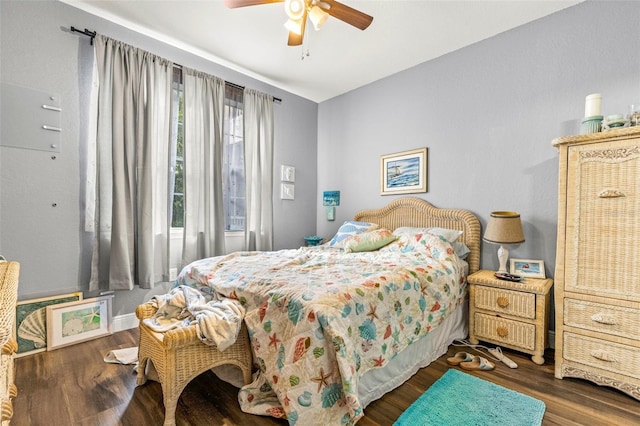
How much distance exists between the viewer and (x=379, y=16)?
254cm

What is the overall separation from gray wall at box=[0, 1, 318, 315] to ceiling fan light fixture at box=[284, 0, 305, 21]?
1.81 m

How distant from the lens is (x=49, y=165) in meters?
2.38

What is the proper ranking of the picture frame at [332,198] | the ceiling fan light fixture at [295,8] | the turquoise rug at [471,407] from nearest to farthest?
the turquoise rug at [471,407] < the ceiling fan light fixture at [295,8] < the picture frame at [332,198]

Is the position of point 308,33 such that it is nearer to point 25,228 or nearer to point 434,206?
point 434,206

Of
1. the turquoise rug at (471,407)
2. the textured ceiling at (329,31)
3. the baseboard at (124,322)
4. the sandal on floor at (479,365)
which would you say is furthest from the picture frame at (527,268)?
the baseboard at (124,322)

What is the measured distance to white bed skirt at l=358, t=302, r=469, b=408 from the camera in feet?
5.49

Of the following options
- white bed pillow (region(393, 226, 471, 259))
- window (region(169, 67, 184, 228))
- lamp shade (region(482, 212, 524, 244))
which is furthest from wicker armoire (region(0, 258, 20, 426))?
lamp shade (region(482, 212, 524, 244))

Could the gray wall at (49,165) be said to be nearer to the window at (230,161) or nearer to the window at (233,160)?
the window at (230,161)

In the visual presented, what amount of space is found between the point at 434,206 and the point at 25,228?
12.1ft

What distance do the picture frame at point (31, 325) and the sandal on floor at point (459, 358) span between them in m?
3.14

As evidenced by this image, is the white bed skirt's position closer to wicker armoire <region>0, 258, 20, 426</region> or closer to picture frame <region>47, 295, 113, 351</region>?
wicker armoire <region>0, 258, 20, 426</region>

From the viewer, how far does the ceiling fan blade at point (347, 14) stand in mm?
1961

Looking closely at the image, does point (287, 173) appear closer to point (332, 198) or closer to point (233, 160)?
point (332, 198)

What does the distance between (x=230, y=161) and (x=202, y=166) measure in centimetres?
38
